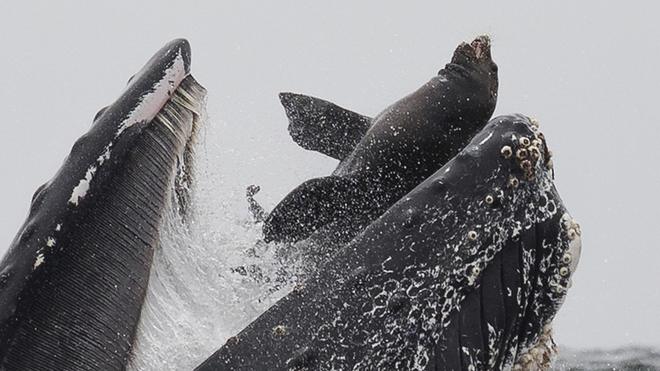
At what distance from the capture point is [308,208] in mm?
6355

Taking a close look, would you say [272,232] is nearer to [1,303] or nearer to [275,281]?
[275,281]

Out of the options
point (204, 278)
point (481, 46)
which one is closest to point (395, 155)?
point (481, 46)

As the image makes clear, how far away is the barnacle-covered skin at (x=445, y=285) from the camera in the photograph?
5.25m

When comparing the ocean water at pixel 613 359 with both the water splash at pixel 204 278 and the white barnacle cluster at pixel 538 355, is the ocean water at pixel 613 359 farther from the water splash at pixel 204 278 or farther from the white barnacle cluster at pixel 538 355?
the white barnacle cluster at pixel 538 355

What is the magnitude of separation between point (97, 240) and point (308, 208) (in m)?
1.30

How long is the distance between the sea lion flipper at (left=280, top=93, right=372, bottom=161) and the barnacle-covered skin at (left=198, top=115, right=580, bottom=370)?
2.01m

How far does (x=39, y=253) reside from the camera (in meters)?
5.15

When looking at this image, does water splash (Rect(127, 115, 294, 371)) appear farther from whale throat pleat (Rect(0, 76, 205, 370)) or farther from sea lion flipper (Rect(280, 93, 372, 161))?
sea lion flipper (Rect(280, 93, 372, 161))

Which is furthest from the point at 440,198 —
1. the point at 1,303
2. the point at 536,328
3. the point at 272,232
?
the point at 1,303

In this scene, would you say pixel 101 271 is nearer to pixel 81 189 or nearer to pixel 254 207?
pixel 81 189

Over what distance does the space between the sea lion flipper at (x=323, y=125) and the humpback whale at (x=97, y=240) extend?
156cm

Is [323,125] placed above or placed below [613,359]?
above

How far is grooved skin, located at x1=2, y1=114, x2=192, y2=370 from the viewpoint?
5.09 meters

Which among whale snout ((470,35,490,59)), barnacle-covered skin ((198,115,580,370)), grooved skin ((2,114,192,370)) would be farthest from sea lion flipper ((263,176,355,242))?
whale snout ((470,35,490,59))
